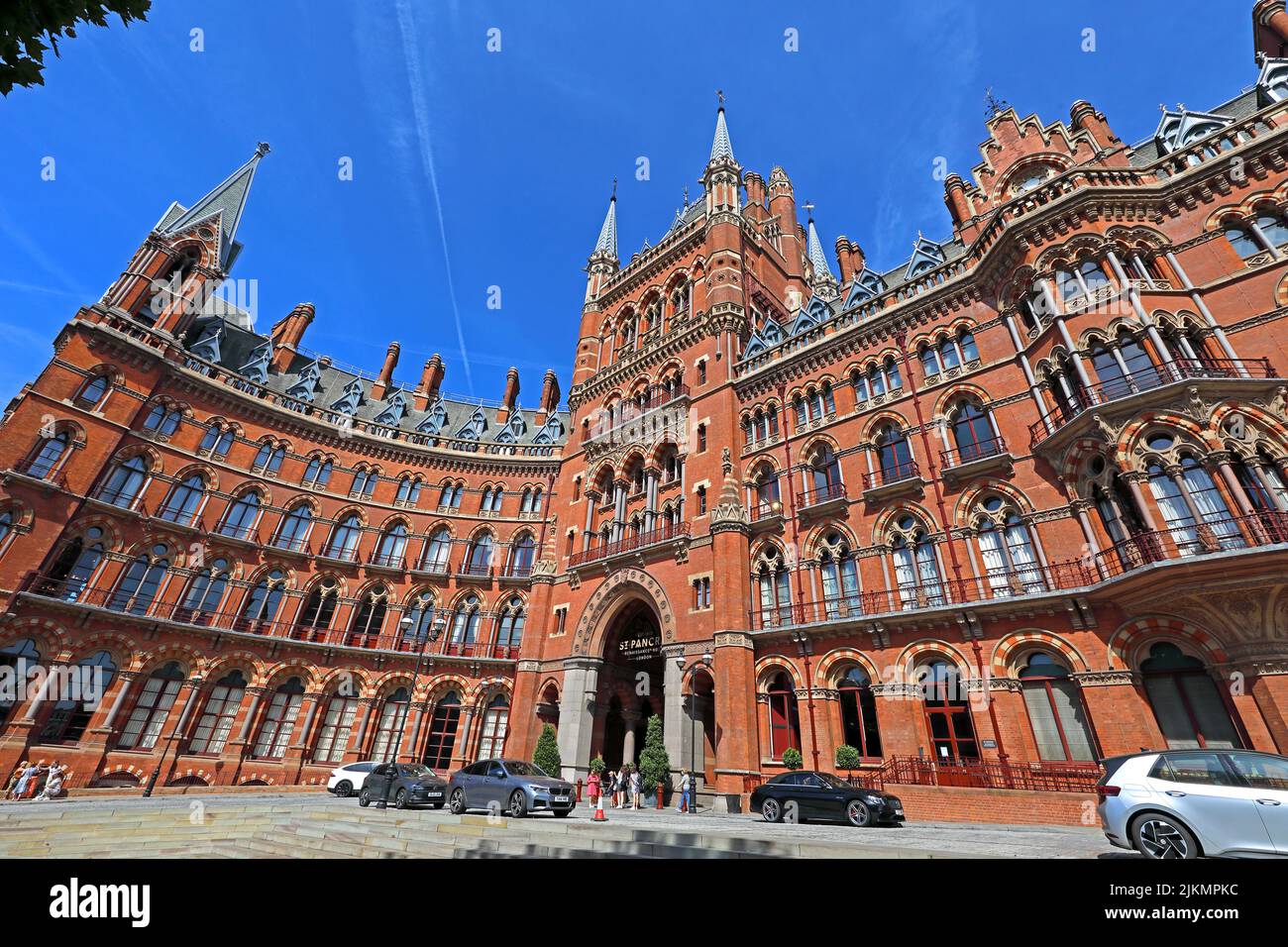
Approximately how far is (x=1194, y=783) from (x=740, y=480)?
19463 mm

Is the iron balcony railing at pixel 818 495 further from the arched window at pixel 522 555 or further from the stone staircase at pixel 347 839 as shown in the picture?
the arched window at pixel 522 555

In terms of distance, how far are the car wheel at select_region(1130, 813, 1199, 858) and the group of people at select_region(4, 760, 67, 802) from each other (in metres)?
32.8

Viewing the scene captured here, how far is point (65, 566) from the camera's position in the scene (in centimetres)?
2475

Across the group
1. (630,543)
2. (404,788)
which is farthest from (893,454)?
(404,788)

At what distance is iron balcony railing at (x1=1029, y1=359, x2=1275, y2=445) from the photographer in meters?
15.6

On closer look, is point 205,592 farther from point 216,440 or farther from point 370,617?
point 216,440

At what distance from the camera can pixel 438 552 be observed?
34.6 metres

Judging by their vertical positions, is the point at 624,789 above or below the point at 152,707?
below

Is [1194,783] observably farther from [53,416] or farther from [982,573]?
[53,416]

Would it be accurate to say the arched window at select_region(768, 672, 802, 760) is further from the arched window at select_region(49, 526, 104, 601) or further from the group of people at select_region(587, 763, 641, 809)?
the arched window at select_region(49, 526, 104, 601)

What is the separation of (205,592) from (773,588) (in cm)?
2910

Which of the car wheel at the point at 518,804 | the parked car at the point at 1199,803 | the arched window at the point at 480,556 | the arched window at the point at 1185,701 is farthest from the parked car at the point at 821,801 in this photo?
the arched window at the point at 480,556
